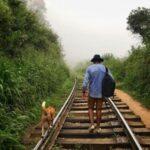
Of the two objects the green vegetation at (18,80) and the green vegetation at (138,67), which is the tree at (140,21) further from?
the green vegetation at (18,80)

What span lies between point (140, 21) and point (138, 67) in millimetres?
9024

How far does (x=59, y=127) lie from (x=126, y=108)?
437 centimetres

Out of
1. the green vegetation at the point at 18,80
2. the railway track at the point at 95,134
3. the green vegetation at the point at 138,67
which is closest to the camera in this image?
the railway track at the point at 95,134

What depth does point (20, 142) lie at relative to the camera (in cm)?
987

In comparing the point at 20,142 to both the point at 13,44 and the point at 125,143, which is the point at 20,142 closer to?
the point at 125,143

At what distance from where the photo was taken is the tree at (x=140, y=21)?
2964 centimetres

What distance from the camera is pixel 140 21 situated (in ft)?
98.9

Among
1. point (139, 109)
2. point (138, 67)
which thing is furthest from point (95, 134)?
point (138, 67)

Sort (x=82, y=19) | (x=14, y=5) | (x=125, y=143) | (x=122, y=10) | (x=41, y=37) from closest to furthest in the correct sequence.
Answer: (x=125, y=143), (x=14, y=5), (x=41, y=37), (x=82, y=19), (x=122, y=10)

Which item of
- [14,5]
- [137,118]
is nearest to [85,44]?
[14,5]

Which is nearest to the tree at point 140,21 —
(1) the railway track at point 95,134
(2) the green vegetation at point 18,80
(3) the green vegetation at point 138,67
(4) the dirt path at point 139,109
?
(3) the green vegetation at point 138,67

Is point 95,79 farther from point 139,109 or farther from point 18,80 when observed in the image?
point 139,109

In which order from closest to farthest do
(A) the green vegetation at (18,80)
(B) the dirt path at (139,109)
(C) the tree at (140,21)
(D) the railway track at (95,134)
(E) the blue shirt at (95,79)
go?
(D) the railway track at (95,134) → (A) the green vegetation at (18,80) → (E) the blue shirt at (95,79) → (B) the dirt path at (139,109) → (C) the tree at (140,21)

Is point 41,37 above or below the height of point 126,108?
above
